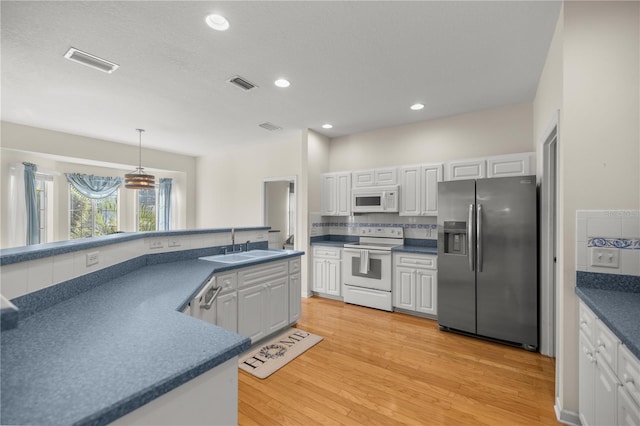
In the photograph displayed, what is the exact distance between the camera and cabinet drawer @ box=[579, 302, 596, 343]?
5.20 ft

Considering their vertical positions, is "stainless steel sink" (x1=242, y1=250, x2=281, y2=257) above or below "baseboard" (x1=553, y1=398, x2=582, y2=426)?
above

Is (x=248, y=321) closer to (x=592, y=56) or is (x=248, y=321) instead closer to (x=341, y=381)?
(x=341, y=381)

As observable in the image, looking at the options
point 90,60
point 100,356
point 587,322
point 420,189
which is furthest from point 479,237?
point 90,60

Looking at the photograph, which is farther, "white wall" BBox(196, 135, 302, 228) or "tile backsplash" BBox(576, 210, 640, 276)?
"white wall" BBox(196, 135, 302, 228)

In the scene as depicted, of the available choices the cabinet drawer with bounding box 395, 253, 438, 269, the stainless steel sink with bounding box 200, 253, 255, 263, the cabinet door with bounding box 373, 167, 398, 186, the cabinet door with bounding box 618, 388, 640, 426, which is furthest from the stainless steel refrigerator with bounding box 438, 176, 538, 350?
the stainless steel sink with bounding box 200, 253, 255, 263

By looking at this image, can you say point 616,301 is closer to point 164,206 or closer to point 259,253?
point 259,253

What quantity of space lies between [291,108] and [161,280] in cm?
266

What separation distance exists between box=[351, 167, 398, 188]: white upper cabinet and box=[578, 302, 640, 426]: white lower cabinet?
8.90 feet

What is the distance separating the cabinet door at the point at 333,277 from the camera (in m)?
4.41

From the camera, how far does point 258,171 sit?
5.71m

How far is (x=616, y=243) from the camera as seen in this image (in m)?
1.77

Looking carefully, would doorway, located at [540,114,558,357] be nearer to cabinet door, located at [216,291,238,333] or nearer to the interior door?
the interior door

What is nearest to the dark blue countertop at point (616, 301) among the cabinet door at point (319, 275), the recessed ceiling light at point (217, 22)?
the recessed ceiling light at point (217, 22)

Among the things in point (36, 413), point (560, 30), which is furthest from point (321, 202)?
point (36, 413)
